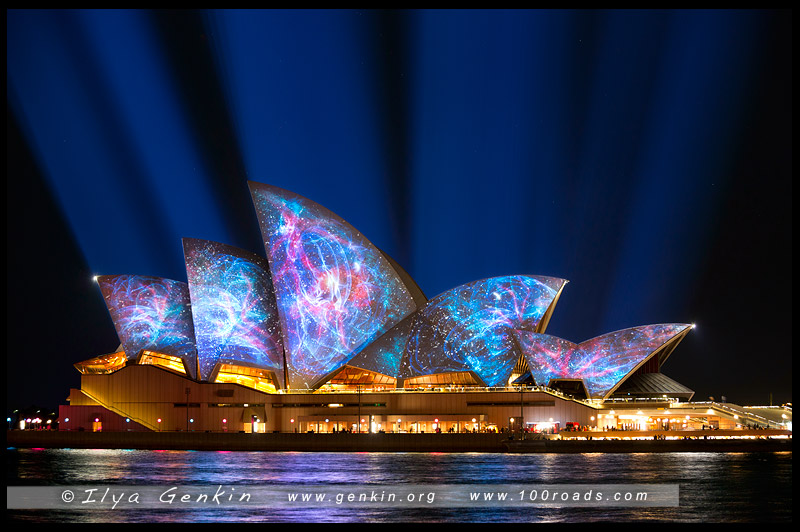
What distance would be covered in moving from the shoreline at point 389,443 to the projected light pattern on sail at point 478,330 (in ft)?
21.5

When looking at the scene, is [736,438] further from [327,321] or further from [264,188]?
[264,188]

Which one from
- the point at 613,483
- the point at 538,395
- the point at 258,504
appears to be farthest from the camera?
the point at 538,395

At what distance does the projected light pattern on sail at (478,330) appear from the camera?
7588 centimetres

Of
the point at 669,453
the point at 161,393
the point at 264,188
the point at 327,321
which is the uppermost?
the point at 264,188

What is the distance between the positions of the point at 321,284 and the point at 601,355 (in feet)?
74.0

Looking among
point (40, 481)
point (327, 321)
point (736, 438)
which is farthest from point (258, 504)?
point (736, 438)

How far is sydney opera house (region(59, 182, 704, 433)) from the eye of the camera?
245 feet

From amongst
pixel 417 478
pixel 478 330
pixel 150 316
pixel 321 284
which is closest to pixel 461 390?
pixel 478 330

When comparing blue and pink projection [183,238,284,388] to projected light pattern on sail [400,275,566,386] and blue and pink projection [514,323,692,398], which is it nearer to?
projected light pattern on sail [400,275,566,386]

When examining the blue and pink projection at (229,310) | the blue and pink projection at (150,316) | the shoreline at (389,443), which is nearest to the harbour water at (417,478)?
the shoreline at (389,443)

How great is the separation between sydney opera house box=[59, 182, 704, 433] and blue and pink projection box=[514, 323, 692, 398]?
0.36 feet

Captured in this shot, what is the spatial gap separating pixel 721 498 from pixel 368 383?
142 feet

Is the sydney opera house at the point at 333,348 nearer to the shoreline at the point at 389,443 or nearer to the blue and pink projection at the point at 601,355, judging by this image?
the blue and pink projection at the point at 601,355

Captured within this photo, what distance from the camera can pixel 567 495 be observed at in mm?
37594
